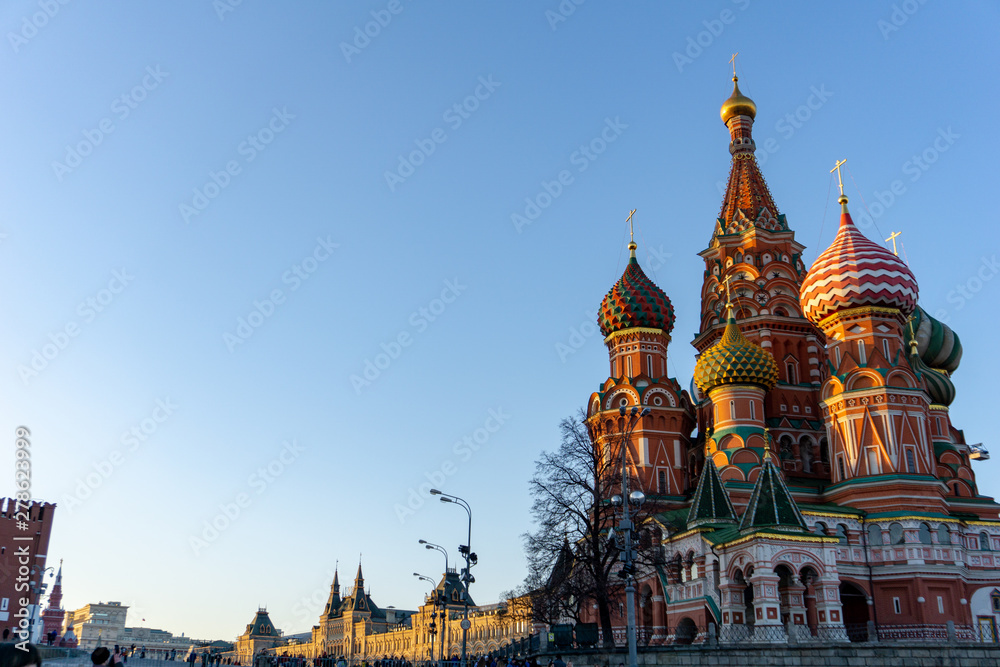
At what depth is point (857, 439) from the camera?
40188mm

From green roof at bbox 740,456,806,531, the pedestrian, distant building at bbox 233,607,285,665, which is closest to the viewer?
the pedestrian

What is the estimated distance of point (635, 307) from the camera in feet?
157

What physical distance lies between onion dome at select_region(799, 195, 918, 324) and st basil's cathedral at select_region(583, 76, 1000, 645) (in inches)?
3.4

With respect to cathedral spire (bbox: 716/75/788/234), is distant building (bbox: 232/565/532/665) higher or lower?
lower

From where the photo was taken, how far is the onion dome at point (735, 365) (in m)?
42.4

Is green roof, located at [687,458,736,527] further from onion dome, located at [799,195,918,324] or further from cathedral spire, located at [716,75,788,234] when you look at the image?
cathedral spire, located at [716,75,788,234]

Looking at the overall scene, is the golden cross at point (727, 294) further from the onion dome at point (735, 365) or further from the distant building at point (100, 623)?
the distant building at point (100, 623)

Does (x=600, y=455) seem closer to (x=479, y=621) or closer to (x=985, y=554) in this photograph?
(x=985, y=554)

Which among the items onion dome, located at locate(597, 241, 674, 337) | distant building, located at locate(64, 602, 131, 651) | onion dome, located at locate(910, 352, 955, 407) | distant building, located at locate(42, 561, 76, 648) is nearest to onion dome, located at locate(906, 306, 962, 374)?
onion dome, located at locate(910, 352, 955, 407)

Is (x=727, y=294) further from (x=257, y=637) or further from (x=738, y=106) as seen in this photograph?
(x=257, y=637)

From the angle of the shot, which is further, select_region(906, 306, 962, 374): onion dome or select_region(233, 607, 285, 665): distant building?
select_region(233, 607, 285, 665): distant building

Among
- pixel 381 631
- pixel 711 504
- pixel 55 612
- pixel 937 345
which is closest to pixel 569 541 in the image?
pixel 711 504

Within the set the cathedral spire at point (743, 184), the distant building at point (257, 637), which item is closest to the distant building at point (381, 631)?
the distant building at point (257, 637)

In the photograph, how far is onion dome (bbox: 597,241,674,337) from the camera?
47.7 m
